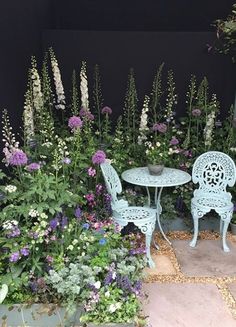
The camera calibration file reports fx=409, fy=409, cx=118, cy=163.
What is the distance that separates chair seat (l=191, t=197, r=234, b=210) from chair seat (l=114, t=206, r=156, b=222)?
0.52m

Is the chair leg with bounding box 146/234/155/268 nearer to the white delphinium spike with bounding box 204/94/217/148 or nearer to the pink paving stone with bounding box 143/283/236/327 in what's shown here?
the pink paving stone with bounding box 143/283/236/327

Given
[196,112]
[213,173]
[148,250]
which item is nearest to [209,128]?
[196,112]

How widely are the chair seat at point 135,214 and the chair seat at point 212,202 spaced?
1.72 ft

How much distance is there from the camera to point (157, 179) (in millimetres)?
3596

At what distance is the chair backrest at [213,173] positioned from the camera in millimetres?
3928

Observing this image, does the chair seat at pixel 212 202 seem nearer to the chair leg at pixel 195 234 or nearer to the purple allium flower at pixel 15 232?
the chair leg at pixel 195 234

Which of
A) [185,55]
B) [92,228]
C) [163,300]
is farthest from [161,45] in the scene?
[163,300]

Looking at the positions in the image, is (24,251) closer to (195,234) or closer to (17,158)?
(17,158)

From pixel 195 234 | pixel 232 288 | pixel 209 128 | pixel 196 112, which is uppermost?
pixel 196 112

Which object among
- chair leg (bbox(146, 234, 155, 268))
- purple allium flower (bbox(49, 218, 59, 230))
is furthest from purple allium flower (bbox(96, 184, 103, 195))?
purple allium flower (bbox(49, 218, 59, 230))

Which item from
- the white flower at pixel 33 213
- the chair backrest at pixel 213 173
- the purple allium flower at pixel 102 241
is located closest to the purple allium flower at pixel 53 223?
the white flower at pixel 33 213

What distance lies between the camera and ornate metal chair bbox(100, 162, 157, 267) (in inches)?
133

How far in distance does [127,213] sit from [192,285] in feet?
2.57

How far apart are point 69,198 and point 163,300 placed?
1.01m
